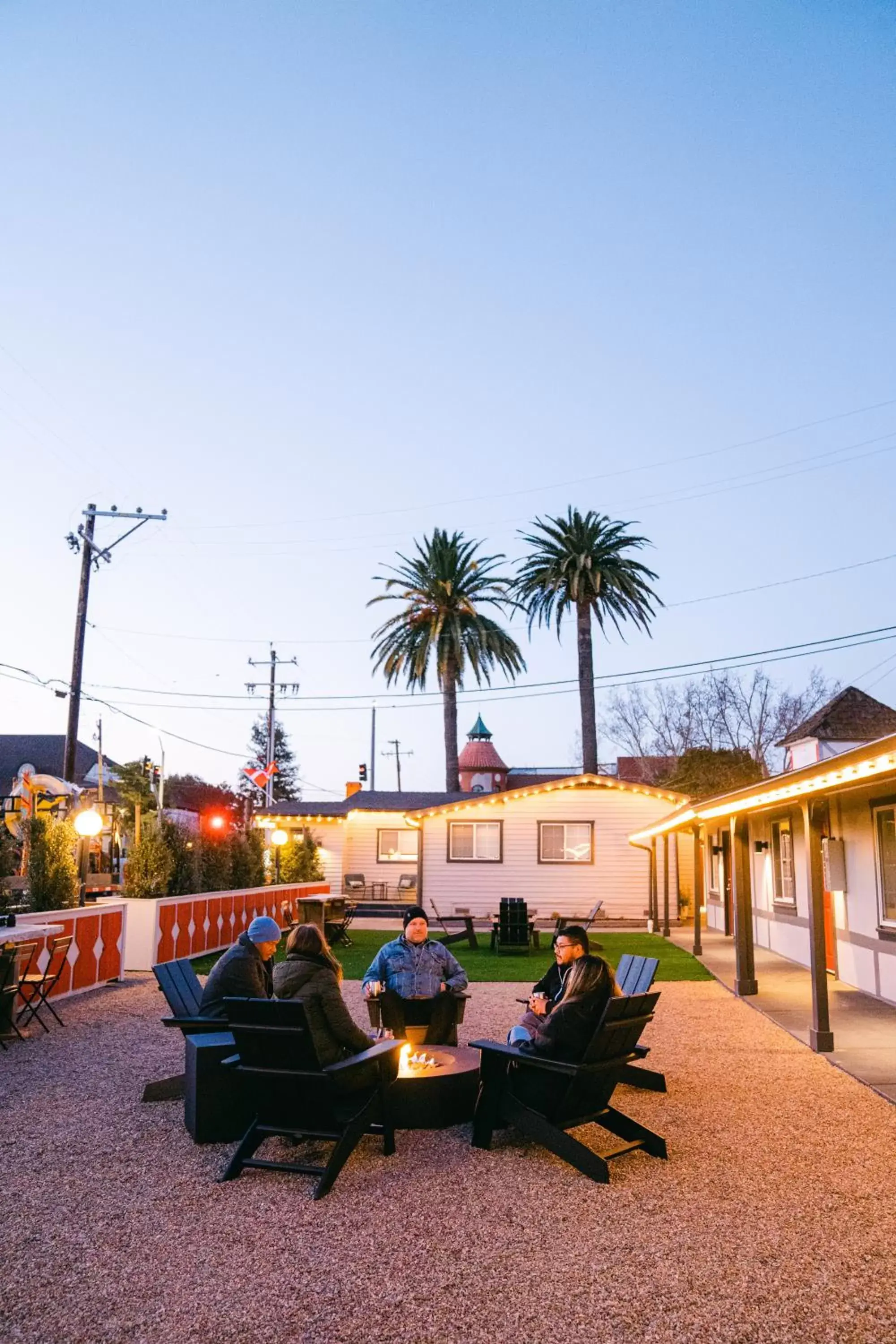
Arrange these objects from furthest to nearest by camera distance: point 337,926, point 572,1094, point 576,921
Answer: point 576,921 → point 337,926 → point 572,1094

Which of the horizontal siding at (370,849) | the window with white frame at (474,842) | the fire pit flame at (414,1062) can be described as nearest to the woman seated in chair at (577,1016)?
the fire pit flame at (414,1062)

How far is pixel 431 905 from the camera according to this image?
1036 inches

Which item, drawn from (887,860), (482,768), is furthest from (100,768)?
(887,860)

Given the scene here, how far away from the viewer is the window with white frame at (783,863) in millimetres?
15492

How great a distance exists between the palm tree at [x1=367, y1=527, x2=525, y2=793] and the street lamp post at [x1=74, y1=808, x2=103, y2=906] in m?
24.2

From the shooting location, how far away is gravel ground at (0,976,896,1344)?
3.37m

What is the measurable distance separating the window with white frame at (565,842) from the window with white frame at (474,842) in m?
1.21

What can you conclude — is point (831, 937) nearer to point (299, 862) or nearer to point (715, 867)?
point (715, 867)

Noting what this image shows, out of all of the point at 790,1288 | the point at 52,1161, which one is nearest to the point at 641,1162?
the point at 790,1288

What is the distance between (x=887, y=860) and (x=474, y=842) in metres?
16.6

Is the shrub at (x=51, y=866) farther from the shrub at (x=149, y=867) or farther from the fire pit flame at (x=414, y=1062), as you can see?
the fire pit flame at (x=414, y=1062)

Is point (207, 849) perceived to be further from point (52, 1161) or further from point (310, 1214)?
point (310, 1214)

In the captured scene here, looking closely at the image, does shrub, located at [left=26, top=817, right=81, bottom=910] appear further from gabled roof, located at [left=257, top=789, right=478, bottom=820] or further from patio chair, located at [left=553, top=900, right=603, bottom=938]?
gabled roof, located at [left=257, top=789, right=478, bottom=820]

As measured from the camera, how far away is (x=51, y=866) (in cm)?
1152
